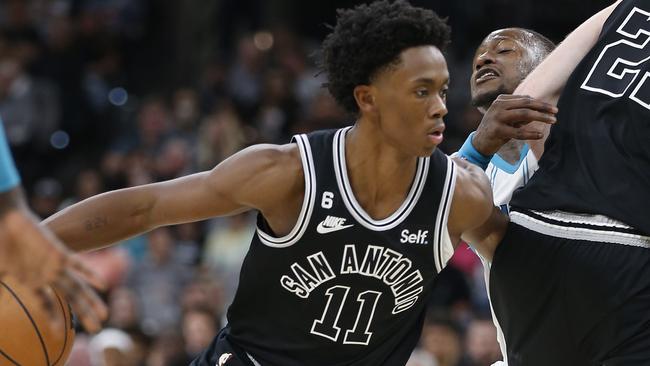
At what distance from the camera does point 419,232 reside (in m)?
4.12

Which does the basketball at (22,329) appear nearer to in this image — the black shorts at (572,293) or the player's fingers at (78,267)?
the player's fingers at (78,267)

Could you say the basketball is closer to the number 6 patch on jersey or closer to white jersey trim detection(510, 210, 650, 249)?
the number 6 patch on jersey

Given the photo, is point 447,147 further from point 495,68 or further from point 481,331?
point 495,68

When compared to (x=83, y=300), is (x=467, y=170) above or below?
below

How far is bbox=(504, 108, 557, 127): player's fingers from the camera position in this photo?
169 inches

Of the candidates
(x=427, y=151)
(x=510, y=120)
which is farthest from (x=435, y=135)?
(x=510, y=120)

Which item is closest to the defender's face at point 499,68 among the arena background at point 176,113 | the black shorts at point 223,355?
→ the black shorts at point 223,355

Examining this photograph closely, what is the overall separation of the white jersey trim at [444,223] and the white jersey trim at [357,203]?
0.27ft

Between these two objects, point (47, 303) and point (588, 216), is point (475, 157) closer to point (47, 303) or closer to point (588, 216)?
point (588, 216)

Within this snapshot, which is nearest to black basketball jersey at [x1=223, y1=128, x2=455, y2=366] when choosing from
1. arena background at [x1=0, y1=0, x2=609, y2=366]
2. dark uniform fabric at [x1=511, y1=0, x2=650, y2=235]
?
dark uniform fabric at [x1=511, y1=0, x2=650, y2=235]

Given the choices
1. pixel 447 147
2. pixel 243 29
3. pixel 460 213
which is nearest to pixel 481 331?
pixel 447 147

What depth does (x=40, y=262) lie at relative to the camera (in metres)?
3.07

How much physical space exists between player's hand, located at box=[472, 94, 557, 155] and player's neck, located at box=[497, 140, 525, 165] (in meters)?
0.32

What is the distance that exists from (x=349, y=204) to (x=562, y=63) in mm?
1045
